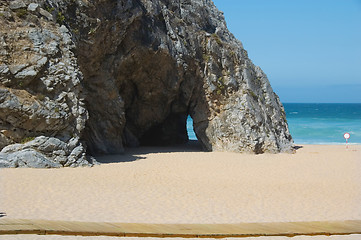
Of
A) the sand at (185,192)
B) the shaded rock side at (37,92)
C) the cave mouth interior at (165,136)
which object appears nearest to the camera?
the sand at (185,192)

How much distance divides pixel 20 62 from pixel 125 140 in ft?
32.7

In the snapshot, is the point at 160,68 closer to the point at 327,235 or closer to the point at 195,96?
the point at 195,96

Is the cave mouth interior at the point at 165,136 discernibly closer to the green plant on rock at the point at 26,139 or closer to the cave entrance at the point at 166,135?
the cave entrance at the point at 166,135

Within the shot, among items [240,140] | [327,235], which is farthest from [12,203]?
[240,140]

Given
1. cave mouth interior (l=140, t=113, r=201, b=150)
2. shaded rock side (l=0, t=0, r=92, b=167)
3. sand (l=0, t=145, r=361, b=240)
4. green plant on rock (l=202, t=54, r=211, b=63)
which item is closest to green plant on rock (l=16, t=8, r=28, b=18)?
shaded rock side (l=0, t=0, r=92, b=167)

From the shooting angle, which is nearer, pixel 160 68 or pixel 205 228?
pixel 205 228

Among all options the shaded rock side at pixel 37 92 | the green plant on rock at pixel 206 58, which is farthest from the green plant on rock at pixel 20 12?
the green plant on rock at pixel 206 58

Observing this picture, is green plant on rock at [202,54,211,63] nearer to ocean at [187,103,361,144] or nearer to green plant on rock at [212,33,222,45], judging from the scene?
green plant on rock at [212,33,222,45]

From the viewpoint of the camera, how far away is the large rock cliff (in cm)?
1560

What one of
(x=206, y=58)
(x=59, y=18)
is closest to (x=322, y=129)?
(x=206, y=58)

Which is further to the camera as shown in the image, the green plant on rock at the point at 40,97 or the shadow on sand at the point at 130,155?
the shadow on sand at the point at 130,155

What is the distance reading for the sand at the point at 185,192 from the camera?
9.85m

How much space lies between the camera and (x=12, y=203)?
9.98 metres

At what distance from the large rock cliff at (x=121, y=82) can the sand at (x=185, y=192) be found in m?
1.99
